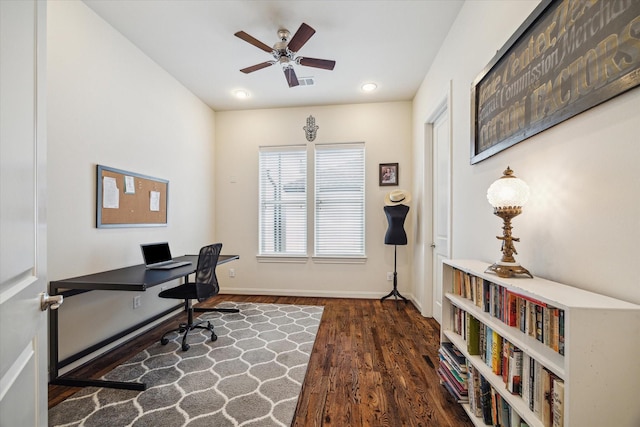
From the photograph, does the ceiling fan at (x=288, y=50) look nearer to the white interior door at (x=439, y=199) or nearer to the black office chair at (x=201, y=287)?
the white interior door at (x=439, y=199)

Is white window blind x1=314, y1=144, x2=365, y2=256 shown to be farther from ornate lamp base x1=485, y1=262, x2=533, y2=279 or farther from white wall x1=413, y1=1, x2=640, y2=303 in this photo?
ornate lamp base x1=485, y1=262, x2=533, y2=279

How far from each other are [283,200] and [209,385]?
273cm

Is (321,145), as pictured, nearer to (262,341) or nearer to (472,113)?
(472,113)

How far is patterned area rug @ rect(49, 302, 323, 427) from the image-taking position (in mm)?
1593

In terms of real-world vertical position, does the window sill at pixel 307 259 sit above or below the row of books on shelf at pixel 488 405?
above

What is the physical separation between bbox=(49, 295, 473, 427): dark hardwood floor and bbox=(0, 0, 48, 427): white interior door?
1283 millimetres

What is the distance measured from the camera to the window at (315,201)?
409cm

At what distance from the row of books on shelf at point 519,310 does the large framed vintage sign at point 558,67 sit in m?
0.76

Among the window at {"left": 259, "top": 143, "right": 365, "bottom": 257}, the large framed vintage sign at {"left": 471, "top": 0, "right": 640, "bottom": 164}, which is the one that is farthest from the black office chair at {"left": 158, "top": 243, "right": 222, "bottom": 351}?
the large framed vintage sign at {"left": 471, "top": 0, "right": 640, "bottom": 164}

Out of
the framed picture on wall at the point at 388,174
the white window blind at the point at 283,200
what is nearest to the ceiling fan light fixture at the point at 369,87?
the framed picture on wall at the point at 388,174

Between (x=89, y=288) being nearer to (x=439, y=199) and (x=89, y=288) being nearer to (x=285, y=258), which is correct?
(x=285, y=258)

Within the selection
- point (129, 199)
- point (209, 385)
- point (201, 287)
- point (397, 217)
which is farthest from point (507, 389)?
point (129, 199)

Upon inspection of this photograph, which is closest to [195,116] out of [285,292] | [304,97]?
[304,97]

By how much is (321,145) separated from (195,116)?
5.88ft
